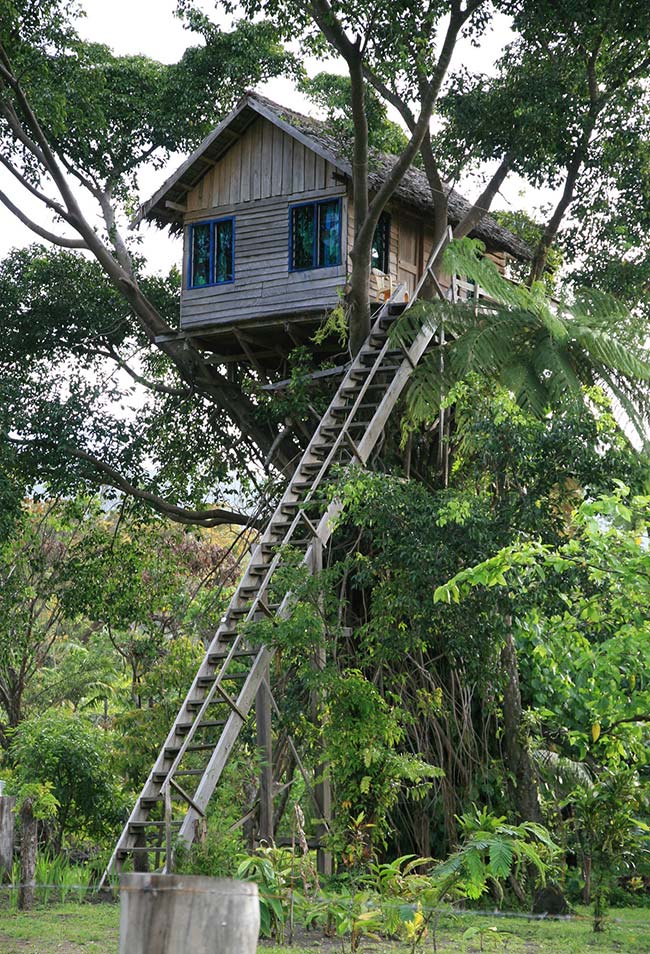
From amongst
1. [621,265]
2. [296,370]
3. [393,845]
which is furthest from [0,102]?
[393,845]

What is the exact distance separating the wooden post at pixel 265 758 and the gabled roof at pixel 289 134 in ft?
25.7

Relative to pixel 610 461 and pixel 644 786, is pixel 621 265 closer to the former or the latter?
A: pixel 610 461

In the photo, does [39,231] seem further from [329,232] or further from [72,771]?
[72,771]

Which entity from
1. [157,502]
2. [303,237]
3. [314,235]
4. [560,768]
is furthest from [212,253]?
[560,768]

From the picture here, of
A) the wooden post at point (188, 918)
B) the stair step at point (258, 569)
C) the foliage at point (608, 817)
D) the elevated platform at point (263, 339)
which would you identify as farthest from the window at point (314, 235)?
the wooden post at point (188, 918)

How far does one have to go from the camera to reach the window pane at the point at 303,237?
17906 mm

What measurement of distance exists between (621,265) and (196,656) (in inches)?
352

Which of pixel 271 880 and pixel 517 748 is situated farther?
pixel 517 748

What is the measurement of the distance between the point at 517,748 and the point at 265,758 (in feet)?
11.0

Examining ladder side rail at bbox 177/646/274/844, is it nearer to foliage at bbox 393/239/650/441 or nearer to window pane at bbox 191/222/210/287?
foliage at bbox 393/239/650/441

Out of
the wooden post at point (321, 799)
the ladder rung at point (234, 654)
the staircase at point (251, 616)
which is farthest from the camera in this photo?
the wooden post at point (321, 799)

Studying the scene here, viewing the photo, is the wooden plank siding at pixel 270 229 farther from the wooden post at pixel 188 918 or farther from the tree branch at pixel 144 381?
the wooden post at pixel 188 918

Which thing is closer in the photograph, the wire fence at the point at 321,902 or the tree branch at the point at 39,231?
the wire fence at the point at 321,902

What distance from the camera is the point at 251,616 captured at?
13.4 m
